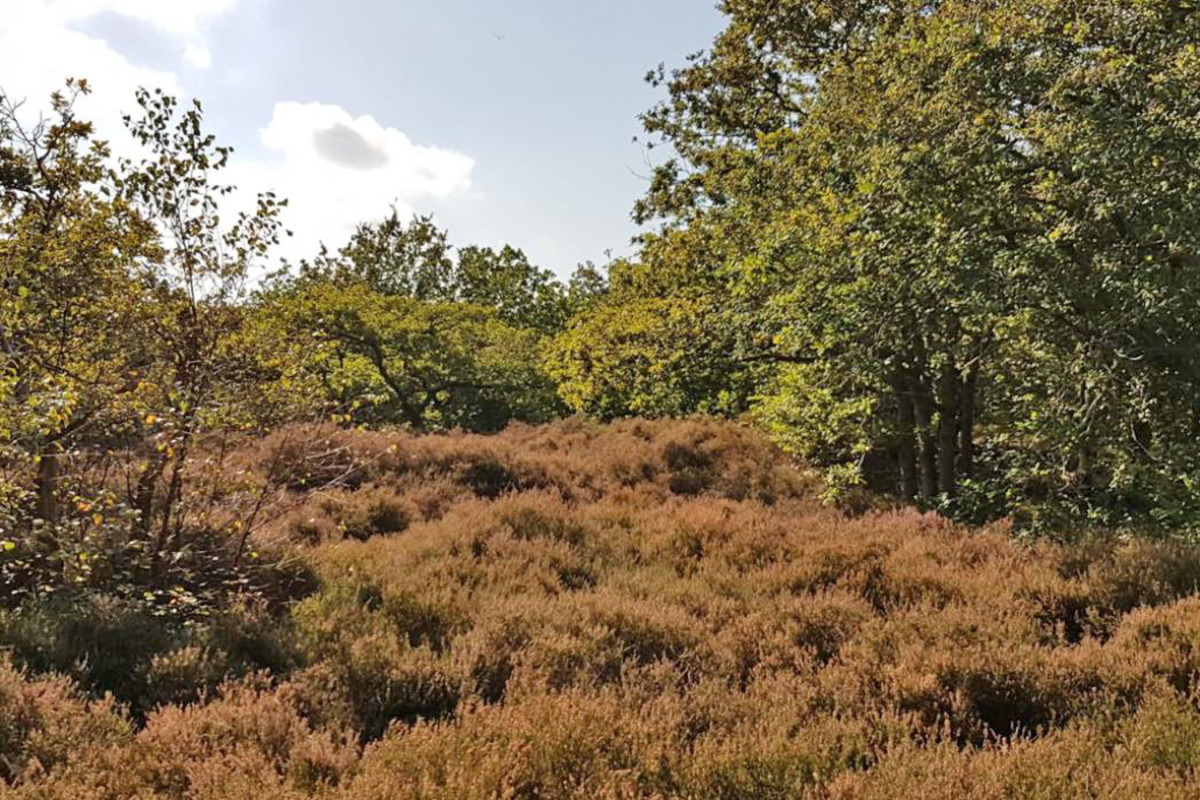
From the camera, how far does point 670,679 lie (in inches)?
205

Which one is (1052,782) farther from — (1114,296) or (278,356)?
(278,356)

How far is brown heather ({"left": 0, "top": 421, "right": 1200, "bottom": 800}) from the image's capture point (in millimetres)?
3820

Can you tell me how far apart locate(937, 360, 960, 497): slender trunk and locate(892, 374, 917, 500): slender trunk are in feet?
1.40

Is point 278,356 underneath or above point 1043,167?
underneath

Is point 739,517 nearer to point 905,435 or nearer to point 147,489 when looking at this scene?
point 905,435

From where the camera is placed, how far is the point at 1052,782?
142 inches

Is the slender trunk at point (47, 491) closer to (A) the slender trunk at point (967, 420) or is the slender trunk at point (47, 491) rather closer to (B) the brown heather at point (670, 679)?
(B) the brown heather at point (670, 679)

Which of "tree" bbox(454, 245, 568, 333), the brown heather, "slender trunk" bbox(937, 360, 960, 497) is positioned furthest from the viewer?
"tree" bbox(454, 245, 568, 333)

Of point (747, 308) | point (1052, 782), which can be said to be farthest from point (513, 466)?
point (1052, 782)

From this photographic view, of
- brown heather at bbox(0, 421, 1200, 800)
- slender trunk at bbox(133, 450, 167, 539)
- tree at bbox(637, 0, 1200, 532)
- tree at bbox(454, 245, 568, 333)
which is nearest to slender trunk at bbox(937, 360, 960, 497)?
tree at bbox(637, 0, 1200, 532)

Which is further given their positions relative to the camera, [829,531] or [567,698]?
[829,531]

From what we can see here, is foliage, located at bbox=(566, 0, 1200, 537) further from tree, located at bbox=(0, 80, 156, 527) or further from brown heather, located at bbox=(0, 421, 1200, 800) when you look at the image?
tree, located at bbox=(0, 80, 156, 527)

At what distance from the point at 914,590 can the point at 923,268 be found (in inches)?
131

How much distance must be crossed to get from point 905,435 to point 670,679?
23.8ft
